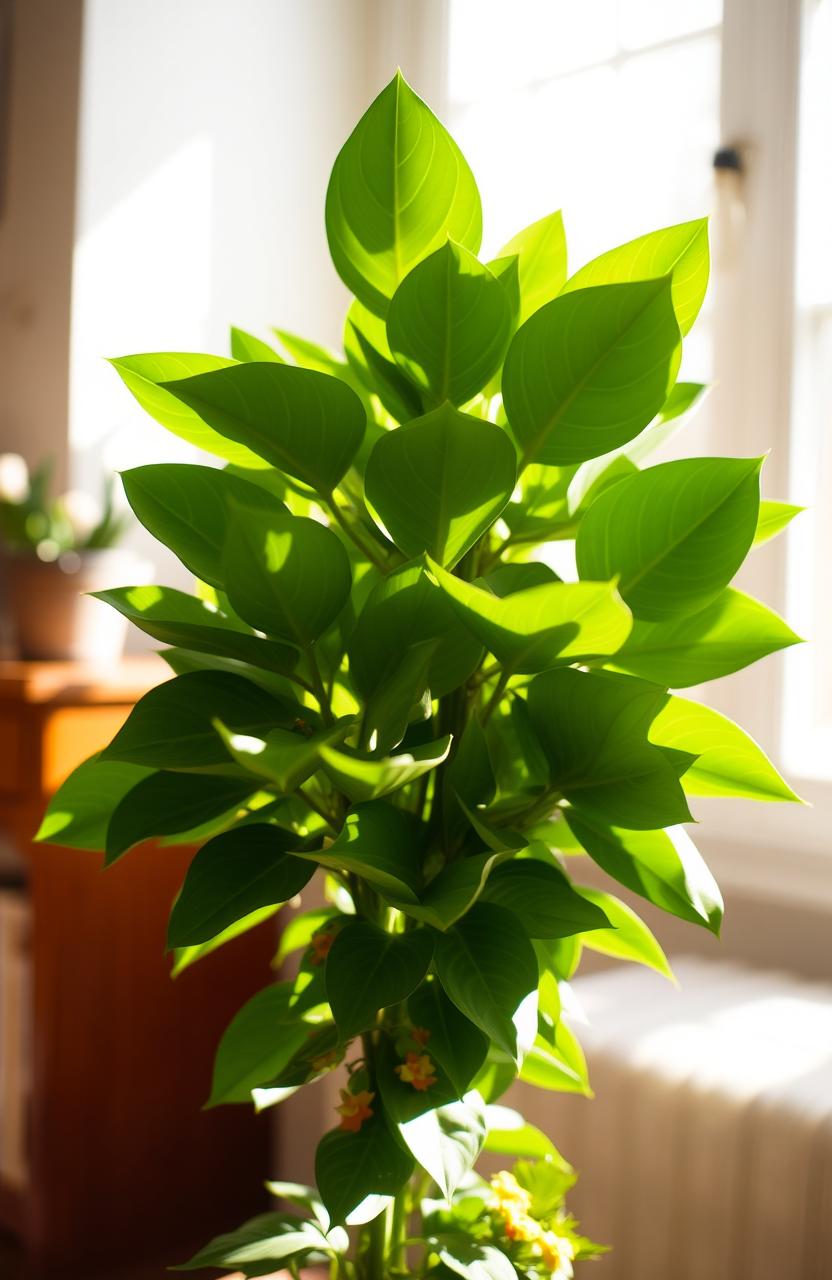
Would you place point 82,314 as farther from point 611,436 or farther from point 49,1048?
point 611,436

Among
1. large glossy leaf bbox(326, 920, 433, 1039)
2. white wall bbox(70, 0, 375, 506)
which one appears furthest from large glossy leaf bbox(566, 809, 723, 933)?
white wall bbox(70, 0, 375, 506)

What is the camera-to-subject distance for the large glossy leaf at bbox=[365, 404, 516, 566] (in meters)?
0.60

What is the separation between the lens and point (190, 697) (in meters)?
0.66

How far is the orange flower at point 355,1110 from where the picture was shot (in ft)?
2.26

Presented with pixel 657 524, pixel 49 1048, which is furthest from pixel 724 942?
pixel 657 524

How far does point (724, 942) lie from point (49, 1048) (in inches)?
37.1

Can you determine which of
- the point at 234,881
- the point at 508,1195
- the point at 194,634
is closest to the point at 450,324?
the point at 194,634

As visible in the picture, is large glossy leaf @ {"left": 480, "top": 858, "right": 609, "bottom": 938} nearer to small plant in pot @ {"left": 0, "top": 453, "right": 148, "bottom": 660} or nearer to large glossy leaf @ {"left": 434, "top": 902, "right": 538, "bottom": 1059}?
large glossy leaf @ {"left": 434, "top": 902, "right": 538, "bottom": 1059}

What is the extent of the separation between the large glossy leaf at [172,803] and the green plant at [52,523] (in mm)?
1219

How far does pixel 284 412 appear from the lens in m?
0.63

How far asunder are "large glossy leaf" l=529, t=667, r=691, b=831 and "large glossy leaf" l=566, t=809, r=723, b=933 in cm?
4

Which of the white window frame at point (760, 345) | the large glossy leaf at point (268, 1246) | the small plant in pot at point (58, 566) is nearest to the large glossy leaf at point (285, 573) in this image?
the large glossy leaf at point (268, 1246)

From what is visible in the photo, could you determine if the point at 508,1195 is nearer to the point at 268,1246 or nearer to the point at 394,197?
the point at 268,1246

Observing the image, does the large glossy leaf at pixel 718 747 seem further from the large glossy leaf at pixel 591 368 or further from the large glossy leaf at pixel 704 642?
the large glossy leaf at pixel 591 368
